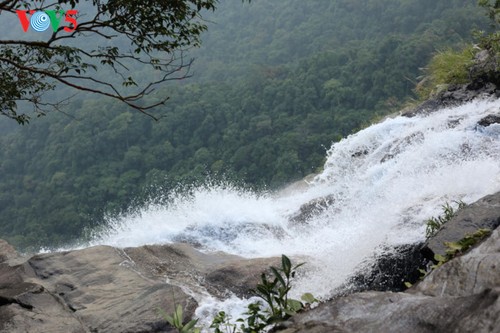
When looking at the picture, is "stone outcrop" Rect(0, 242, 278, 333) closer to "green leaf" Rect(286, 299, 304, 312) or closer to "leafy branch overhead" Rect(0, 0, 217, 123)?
"leafy branch overhead" Rect(0, 0, 217, 123)

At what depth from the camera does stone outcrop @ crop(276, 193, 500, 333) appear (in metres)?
1.94

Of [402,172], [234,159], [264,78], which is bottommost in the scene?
[402,172]

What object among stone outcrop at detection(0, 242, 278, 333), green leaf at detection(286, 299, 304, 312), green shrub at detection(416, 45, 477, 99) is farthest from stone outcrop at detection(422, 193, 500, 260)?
green shrub at detection(416, 45, 477, 99)

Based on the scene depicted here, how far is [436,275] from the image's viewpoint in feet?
8.77

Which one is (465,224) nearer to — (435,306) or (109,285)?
(435,306)

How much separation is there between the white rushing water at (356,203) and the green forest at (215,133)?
13.4 metres

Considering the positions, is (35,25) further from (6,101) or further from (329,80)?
(329,80)

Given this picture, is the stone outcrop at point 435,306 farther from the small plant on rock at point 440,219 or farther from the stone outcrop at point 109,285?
the stone outcrop at point 109,285

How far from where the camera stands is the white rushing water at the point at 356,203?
602cm

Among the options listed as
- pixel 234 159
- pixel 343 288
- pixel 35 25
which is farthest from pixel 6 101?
pixel 234 159

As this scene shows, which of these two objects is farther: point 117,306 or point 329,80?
point 329,80

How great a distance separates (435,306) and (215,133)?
103 feet

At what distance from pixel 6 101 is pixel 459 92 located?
28.5 ft

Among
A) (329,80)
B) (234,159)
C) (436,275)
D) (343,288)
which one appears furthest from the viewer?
(329,80)
